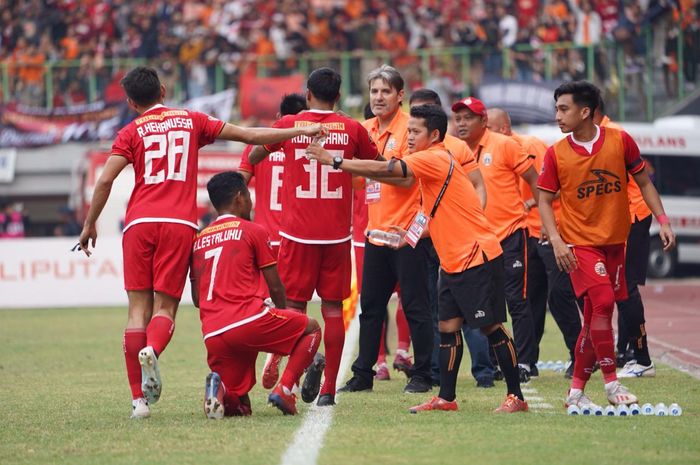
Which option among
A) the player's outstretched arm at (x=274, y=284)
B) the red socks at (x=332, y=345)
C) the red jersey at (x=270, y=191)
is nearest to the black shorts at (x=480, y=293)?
the red socks at (x=332, y=345)

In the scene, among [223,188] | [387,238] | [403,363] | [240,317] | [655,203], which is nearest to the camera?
[240,317]

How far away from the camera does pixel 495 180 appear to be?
11.2 m

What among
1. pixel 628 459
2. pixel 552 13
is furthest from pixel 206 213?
pixel 628 459

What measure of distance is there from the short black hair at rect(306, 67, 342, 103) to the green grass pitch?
6.83 feet

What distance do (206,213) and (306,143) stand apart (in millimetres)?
18959

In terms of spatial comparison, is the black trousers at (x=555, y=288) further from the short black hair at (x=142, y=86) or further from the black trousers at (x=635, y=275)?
the short black hair at (x=142, y=86)

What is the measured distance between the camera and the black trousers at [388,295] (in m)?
10.1

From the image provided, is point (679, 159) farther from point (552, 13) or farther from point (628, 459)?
point (628, 459)

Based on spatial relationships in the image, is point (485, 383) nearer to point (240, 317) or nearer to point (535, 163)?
point (535, 163)

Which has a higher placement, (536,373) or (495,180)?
(495,180)

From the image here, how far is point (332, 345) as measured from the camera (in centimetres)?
898

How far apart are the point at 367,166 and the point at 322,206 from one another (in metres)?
0.77

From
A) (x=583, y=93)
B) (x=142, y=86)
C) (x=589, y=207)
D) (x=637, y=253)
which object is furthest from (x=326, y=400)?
(x=637, y=253)

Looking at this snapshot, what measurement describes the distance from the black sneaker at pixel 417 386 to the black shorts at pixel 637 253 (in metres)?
2.18
